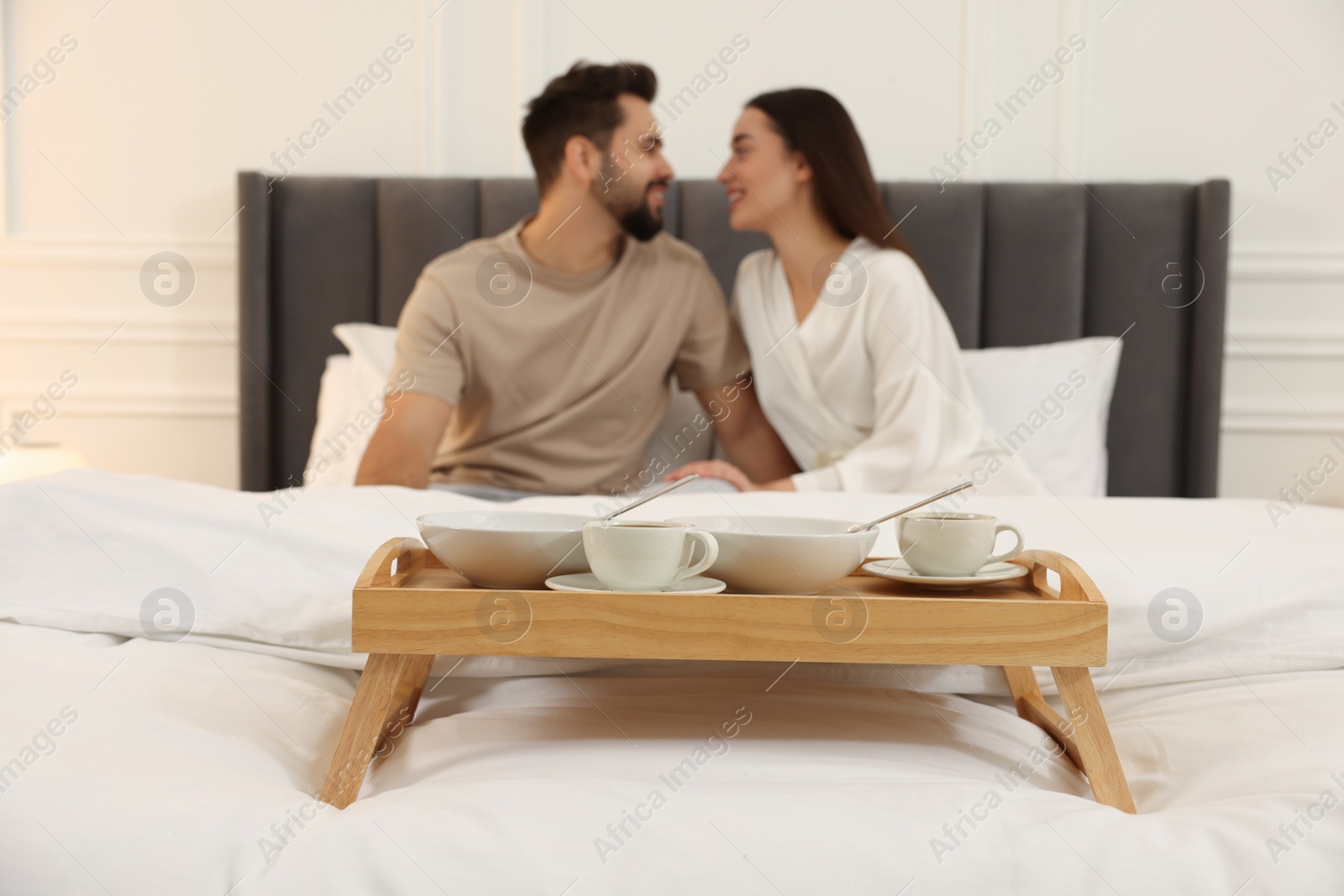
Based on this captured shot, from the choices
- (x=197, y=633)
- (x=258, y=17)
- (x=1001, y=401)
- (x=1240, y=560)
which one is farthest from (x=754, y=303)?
(x=258, y=17)

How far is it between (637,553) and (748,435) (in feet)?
4.46

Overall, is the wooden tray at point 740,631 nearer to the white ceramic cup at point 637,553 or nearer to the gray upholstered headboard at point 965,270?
the white ceramic cup at point 637,553

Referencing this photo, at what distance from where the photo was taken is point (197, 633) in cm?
98

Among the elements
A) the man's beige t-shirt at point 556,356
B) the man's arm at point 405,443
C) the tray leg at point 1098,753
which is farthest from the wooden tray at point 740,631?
the man's beige t-shirt at point 556,356

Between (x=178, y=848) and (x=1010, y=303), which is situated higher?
(x=1010, y=303)

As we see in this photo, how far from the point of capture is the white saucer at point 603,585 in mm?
770

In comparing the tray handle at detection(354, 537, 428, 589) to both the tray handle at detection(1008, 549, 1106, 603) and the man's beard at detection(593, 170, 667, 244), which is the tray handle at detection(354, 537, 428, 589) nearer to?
the tray handle at detection(1008, 549, 1106, 603)

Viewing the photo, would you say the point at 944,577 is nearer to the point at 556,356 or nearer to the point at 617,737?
the point at 617,737

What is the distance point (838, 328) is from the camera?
6.45ft

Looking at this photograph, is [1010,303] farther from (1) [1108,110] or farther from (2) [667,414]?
(2) [667,414]

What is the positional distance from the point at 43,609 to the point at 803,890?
30.7 inches

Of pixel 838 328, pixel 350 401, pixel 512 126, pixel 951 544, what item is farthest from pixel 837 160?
pixel 951 544

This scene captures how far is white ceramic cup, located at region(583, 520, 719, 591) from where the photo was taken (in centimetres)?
77

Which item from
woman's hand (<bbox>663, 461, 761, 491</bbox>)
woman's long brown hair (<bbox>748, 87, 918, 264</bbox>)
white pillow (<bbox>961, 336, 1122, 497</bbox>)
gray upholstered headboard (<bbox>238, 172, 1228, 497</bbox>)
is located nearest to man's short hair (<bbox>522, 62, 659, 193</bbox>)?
gray upholstered headboard (<bbox>238, 172, 1228, 497</bbox>)
